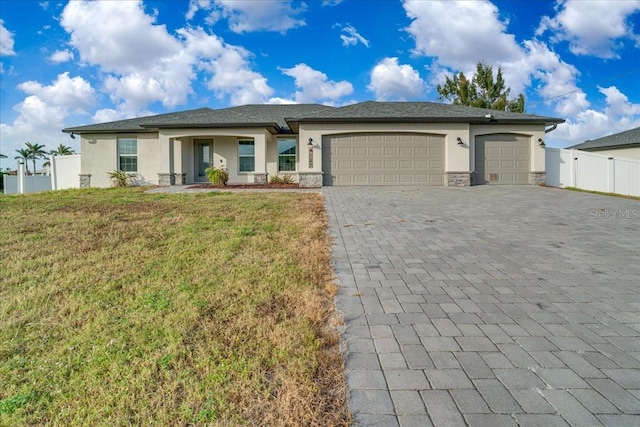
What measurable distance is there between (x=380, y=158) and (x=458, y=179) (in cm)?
362

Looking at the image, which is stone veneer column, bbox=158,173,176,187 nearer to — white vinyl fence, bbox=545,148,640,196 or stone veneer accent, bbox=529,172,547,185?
stone veneer accent, bbox=529,172,547,185

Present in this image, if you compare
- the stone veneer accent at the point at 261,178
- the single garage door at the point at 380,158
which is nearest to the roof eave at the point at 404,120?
the single garage door at the point at 380,158

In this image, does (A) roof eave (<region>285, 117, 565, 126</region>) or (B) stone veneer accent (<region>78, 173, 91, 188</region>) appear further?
(B) stone veneer accent (<region>78, 173, 91, 188</region>)

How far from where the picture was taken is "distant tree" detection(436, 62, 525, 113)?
28.3 meters

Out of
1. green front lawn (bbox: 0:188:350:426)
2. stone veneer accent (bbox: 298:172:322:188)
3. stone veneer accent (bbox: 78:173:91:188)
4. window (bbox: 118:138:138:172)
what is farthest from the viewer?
stone veneer accent (bbox: 78:173:91:188)

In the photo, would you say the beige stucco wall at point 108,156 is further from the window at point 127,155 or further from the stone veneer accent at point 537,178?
the stone veneer accent at point 537,178

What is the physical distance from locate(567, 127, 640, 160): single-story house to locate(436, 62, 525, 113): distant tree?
19.9ft

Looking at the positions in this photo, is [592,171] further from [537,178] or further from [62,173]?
[62,173]

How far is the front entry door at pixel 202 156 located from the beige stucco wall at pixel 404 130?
5738mm

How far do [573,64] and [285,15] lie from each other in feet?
59.8

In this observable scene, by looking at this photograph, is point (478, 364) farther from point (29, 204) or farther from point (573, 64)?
point (573, 64)

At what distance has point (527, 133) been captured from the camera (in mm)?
15922

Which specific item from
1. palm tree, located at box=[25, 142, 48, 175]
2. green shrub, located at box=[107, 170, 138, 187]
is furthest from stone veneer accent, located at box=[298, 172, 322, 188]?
palm tree, located at box=[25, 142, 48, 175]

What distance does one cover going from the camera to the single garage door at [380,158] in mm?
15539
